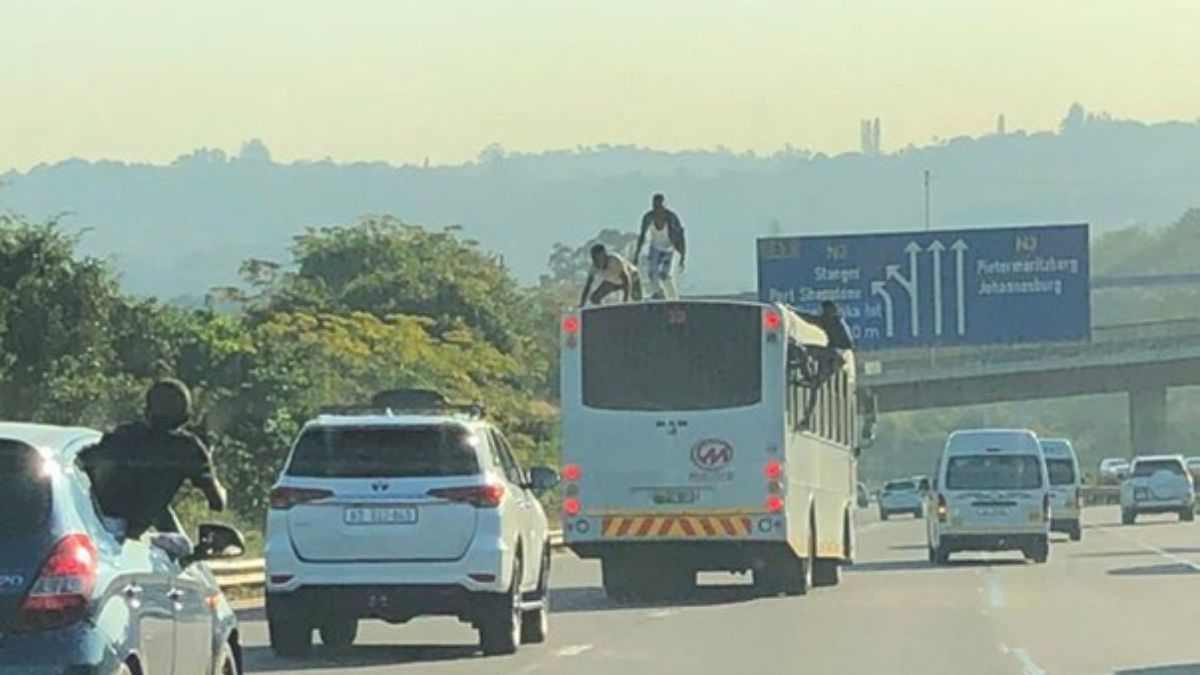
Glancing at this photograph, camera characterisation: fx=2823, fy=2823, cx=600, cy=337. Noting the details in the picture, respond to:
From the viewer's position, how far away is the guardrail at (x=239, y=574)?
1237 inches

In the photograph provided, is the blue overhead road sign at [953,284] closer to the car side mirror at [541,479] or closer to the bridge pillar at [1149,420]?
the car side mirror at [541,479]

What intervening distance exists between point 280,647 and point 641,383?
10653mm

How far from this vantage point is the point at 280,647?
22.2m

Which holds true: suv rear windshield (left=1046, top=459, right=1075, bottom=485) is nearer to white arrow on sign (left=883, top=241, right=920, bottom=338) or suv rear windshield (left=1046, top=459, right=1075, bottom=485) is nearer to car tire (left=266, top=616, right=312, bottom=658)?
white arrow on sign (left=883, top=241, right=920, bottom=338)

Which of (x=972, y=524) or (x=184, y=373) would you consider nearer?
(x=972, y=524)

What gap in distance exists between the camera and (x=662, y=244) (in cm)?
3703

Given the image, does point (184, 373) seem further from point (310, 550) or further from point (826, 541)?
point (310, 550)

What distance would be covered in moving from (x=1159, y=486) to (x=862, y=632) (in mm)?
46409

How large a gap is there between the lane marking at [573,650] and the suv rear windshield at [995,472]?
68.0ft

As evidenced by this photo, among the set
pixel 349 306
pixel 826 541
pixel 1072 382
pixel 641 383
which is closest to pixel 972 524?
pixel 826 541

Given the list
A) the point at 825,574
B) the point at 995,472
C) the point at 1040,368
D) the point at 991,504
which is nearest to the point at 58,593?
the point at 825,574

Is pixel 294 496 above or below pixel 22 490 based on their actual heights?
below

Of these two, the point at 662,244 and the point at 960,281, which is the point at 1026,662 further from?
the point at 960,281

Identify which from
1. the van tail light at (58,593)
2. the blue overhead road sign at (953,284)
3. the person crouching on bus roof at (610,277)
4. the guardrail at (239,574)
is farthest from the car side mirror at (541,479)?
the blue overhead road sign at (953,284)
